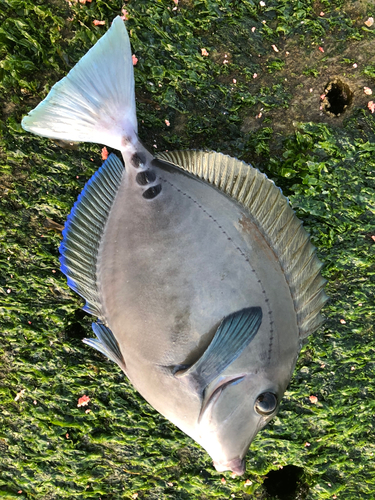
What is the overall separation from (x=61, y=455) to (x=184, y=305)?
1.85 meters

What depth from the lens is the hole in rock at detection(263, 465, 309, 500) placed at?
2666 millimetres

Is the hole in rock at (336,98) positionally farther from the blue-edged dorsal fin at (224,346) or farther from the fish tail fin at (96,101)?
the blue-edged dorsal fin at (224,346)

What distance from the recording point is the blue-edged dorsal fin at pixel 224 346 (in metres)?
1.47

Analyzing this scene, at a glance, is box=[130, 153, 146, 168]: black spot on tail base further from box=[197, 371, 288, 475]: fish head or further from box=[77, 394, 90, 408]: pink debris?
box=[77, 394, 90, 408]: pink debris

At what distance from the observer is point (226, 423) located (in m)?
1.51

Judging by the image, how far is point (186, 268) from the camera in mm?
1595

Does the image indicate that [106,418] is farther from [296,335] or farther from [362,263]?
[362,263]

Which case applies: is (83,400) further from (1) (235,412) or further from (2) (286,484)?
(2) (286,484)

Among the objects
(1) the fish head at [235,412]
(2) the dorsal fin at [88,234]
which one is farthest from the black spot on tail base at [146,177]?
(1) the fish head at [235,412]

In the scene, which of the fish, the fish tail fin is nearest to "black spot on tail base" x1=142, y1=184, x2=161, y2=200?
the fish

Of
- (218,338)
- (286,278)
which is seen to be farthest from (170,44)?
(218,338)

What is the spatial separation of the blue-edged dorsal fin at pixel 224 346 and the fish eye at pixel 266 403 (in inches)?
8.9

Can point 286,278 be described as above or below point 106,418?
above

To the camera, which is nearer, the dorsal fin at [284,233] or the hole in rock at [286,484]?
the dorsal fin at [284,233]
